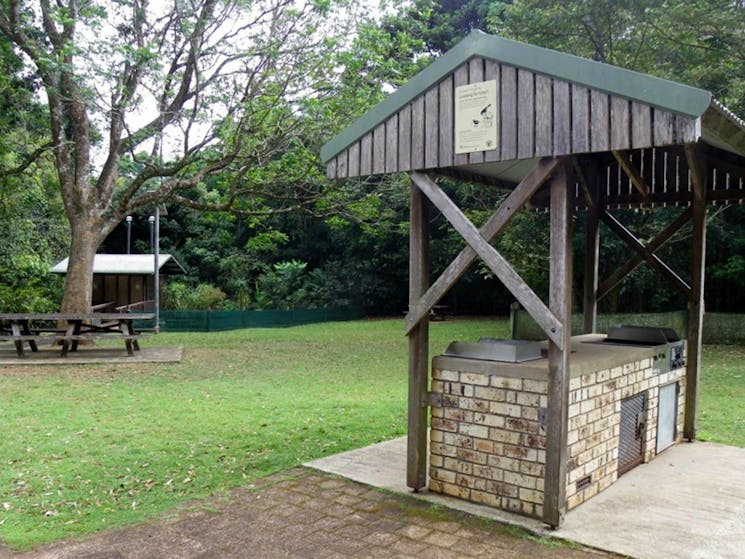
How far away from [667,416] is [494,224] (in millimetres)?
3032

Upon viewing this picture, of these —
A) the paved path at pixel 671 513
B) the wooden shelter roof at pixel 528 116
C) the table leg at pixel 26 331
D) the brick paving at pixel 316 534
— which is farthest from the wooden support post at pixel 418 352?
the table leg at pixel 26 331

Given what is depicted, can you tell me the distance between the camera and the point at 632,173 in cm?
551

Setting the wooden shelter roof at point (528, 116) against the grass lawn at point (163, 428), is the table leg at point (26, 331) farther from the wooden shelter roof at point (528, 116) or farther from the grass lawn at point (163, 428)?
the wooden shelter roof at point (528, 116)

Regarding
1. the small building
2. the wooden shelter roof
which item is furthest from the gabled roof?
the small building

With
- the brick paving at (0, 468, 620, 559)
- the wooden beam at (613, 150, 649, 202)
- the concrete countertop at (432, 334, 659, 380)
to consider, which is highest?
the wooden beam at (613, 150, 649, 202)

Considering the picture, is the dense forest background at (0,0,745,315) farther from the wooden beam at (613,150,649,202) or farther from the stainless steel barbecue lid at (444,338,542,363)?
the stainless steel barbecue lid at (444,338,542,363)

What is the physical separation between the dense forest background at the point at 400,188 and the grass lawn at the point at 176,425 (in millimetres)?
4410

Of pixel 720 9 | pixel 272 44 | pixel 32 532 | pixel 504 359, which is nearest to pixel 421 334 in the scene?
pixel 504 359

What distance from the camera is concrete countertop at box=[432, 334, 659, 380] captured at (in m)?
4.34

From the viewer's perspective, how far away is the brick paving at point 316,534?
372 centimetres

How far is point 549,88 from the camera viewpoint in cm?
408

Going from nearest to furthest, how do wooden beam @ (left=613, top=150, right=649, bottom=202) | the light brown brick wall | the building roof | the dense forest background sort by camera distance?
1. the light brown brick wall
2. wooden beam @ (left=613, top=150, right=649, bottom=202)
3. the dense forest background
4. the building roof

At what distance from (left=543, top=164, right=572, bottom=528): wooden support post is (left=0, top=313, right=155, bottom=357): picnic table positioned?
10.3 meters

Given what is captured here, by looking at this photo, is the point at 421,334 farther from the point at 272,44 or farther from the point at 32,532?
the point at 272,44
